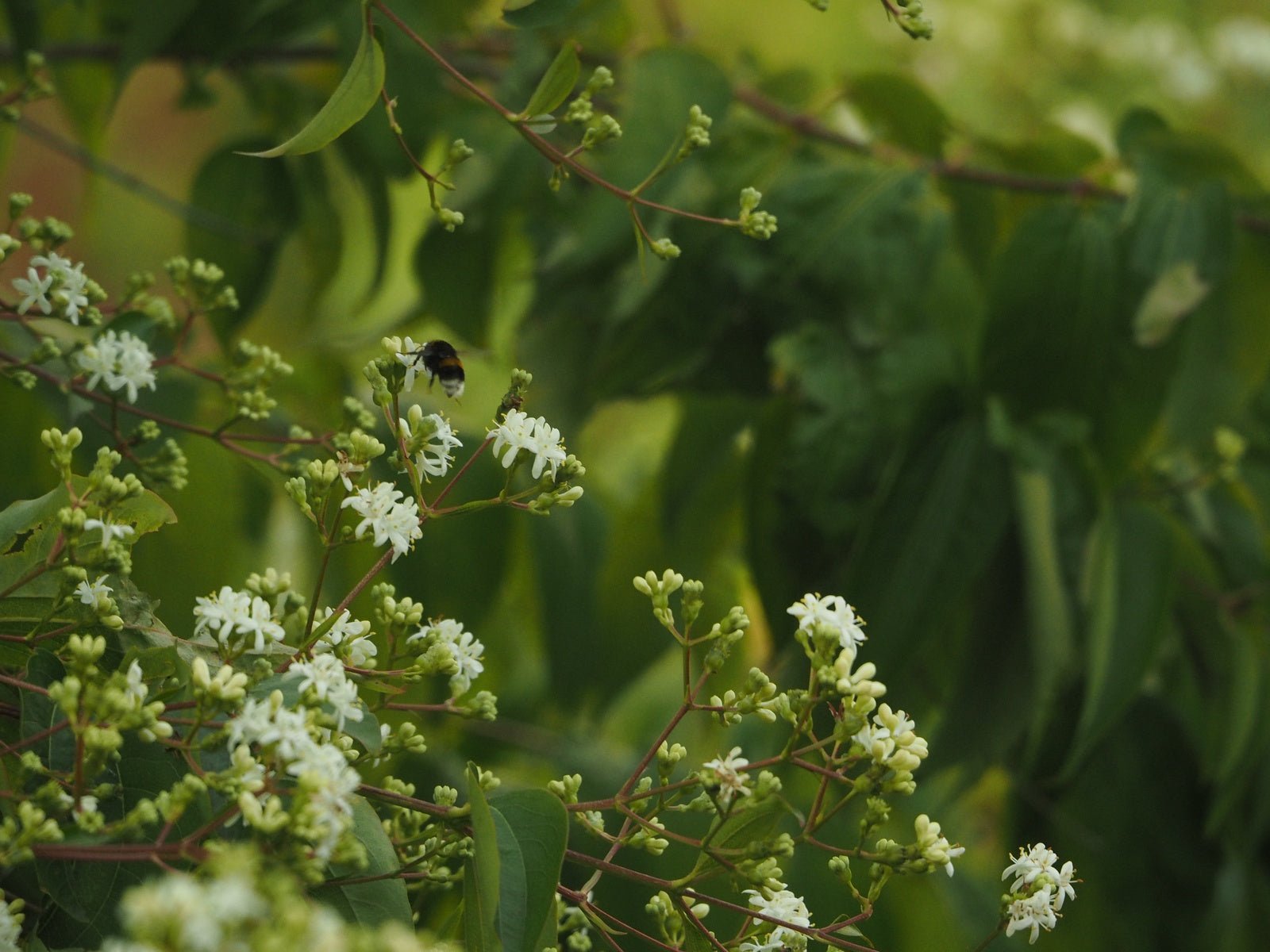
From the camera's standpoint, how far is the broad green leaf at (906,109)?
3.79 feet

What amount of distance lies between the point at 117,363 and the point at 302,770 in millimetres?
305

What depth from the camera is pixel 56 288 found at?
604mm

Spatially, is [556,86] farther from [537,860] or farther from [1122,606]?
[1122,606]

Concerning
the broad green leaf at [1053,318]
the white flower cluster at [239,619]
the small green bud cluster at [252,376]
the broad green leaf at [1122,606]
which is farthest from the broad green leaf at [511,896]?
the broad green leaf at [1053,318]

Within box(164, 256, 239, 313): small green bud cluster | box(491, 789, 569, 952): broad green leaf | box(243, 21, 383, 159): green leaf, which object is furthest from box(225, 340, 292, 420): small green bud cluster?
box(491, 789, 569, 952): broad green leaf

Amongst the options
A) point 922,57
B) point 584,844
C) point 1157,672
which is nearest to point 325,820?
point 584,844

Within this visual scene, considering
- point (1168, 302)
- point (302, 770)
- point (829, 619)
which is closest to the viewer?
point (302, 770)

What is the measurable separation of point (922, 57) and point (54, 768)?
2929 millimetres

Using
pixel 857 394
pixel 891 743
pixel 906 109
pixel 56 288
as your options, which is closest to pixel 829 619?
pixel 891 743

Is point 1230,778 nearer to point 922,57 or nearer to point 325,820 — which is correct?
point 325,820

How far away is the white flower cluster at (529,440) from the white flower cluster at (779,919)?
7.2 inches

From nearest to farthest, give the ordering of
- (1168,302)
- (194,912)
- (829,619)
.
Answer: (194,912)
(829,619)
(1168,302)

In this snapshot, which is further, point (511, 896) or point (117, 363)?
point (117, 363)

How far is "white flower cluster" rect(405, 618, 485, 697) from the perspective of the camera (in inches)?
20.2
